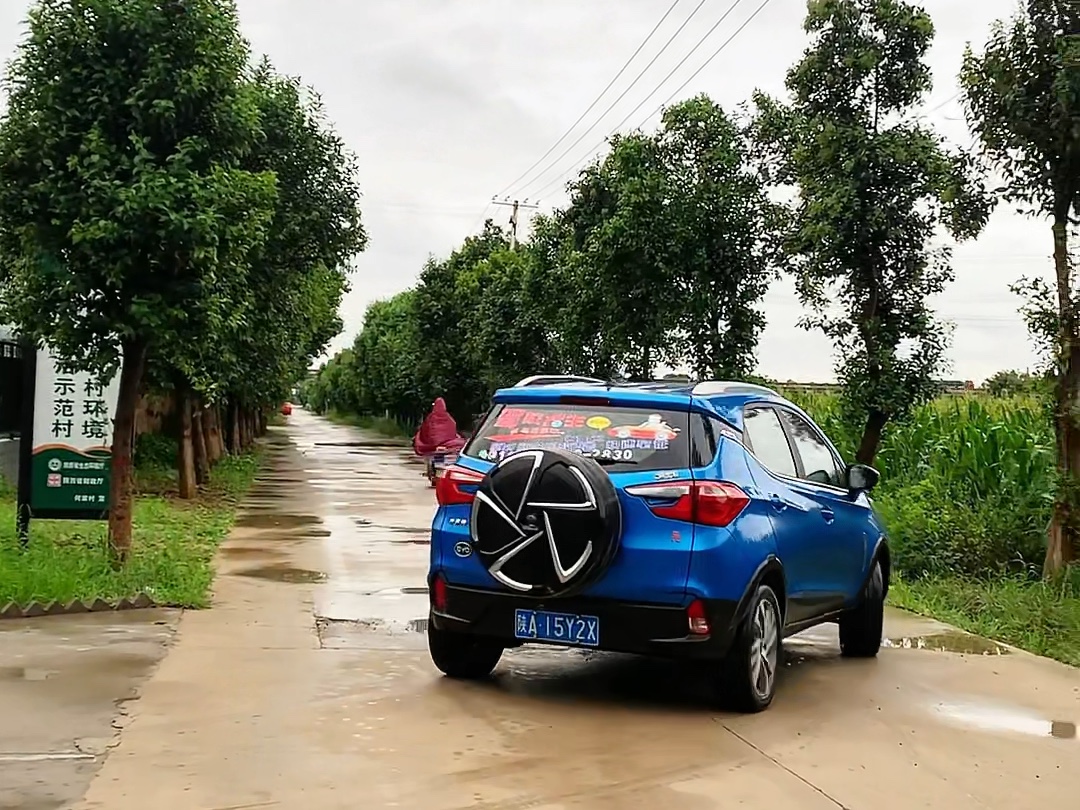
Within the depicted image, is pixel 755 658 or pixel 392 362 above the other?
pixel 392 362

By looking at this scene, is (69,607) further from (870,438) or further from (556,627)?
(870,438)

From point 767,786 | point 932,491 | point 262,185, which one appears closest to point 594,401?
point 767,786

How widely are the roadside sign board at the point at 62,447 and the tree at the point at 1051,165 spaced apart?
318 inches

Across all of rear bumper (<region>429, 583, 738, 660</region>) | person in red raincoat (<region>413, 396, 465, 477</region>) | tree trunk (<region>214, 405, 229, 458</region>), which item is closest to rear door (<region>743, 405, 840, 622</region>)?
rear bumper (<region>429, 583, 738, 660</region>)

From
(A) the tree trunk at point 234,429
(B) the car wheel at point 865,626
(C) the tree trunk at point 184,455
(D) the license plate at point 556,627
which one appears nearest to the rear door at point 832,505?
(B) the car wheel at point 865,626

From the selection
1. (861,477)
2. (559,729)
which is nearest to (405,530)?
(861,477)

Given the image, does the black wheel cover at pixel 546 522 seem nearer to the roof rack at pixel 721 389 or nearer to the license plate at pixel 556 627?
the license plate at pixel 556 627

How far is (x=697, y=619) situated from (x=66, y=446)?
7.06 m

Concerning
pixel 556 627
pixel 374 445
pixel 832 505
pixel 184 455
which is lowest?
pixel 374 445

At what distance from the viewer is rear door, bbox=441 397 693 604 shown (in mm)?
6668

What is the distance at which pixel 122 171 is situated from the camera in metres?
9.95

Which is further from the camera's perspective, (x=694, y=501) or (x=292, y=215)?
(x=292, y=215)

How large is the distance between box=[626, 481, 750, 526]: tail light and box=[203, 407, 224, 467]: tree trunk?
65.1 feet

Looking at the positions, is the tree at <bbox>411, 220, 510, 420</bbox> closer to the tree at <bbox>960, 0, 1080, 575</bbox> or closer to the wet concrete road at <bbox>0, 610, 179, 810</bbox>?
the tree at <bbox>960, 0, 1080, 575</bbox>
